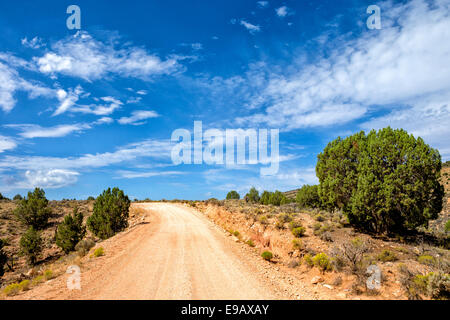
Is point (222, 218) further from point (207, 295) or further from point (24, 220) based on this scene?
point (24, 220)

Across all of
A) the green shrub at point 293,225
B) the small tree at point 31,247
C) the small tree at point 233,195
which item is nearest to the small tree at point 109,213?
the small tree at point 31,247

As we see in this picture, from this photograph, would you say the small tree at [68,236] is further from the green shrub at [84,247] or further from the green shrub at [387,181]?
the green shrub at [387,181]

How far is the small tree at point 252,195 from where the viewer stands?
72881 mm

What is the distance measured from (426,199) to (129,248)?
807 inches

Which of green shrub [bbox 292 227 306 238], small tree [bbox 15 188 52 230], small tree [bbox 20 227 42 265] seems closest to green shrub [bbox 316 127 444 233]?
green shrub [bbox 292 227 306 238]

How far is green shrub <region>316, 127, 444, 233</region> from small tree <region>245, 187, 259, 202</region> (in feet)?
169

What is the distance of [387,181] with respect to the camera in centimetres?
1720

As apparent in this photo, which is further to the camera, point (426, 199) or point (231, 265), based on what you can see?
point (426, 199)

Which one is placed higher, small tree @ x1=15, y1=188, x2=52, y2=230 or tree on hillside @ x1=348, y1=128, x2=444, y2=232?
tree on hillside @ x1=348, y1=128, x2=444, y2=232

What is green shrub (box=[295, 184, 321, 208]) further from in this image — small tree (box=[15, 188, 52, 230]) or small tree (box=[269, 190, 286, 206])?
small tree (box=[15, 188, 52, 230])

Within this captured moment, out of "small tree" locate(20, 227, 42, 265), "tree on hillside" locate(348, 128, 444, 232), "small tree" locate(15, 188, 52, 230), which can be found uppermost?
"tree on hillside" locate(348, 128, 444, 232)

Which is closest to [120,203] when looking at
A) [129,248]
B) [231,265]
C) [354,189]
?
[129,248]

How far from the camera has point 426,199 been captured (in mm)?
16734

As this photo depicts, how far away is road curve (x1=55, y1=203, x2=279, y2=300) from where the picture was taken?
27.2 feet
